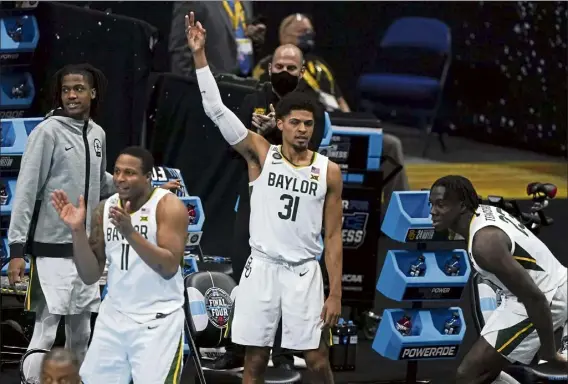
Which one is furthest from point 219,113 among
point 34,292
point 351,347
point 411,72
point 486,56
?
point 486,56

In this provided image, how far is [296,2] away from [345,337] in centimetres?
665

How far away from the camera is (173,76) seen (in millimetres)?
10992

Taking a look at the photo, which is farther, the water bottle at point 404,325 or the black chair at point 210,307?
the water bottle at point 404,325

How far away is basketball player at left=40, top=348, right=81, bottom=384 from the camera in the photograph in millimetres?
6668

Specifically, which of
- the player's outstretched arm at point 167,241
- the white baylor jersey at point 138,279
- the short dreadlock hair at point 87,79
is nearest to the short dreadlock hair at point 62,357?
the white baylor jersey at point 138,279

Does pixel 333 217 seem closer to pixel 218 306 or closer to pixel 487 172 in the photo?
pixel 218 306

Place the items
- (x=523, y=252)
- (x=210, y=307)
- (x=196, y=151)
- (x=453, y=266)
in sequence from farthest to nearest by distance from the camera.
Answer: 1. (x=196, y=151)
2. (x=453, y=266)
3. (x=210, y=307)
4. (x=523, y=252)

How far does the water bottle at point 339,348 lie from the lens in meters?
9.11

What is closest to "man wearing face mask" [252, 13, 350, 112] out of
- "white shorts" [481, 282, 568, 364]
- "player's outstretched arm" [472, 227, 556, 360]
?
"white shorts" [481, 282, 568, 364]

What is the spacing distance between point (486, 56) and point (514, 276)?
27.2 ft

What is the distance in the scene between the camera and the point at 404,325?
8.95 metres

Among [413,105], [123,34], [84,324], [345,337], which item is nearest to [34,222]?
[84,324]

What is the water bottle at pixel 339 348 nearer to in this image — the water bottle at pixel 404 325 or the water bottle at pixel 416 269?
the water bottle at pixel 404 325

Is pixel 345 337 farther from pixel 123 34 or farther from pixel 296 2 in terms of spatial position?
pixel 296 2
